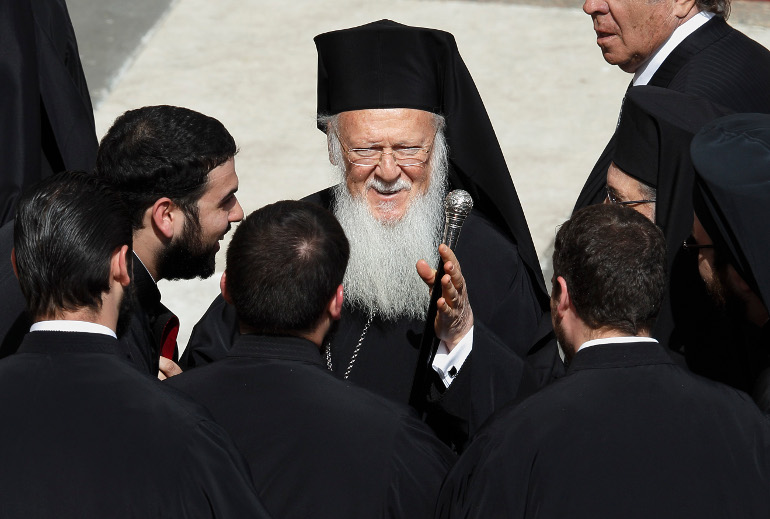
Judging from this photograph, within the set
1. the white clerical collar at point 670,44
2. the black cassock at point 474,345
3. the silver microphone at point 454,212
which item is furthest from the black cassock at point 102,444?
the white clerical collar at point 670,44

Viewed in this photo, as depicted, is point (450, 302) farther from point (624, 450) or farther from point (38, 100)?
point (38, 100)

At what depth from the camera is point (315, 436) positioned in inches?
104

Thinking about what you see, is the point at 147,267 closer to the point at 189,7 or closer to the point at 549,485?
the point at 549,485

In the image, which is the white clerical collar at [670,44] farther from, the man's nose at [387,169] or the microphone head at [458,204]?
the microphone head at [458,204]

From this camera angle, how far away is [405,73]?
4195 mm

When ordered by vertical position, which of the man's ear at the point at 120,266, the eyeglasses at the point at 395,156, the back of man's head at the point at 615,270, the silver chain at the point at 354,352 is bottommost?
the silver chain at the point at 354,352

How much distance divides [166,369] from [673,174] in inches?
69.0

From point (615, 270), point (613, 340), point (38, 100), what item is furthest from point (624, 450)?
point (38, 100)

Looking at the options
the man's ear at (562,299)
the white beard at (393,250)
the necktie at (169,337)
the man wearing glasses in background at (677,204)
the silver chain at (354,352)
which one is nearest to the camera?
the man's ear at (562,299)

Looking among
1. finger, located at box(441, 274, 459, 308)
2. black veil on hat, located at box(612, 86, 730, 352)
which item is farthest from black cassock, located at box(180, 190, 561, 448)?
black veil on hat, located at box(612, 86, 730, 352)

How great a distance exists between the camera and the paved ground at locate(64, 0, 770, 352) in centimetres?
793

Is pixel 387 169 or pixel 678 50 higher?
pixel 678 50

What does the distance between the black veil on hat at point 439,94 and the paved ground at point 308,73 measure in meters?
2.83

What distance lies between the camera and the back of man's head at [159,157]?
3.49 metres
